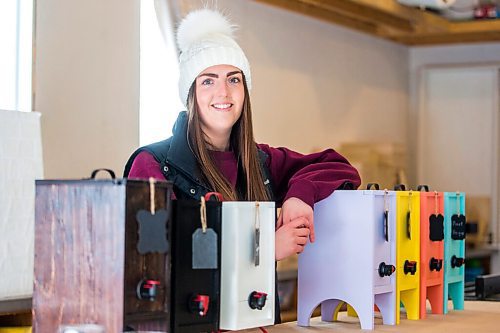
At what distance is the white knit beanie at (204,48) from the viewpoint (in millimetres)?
2299

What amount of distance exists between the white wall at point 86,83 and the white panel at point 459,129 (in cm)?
316

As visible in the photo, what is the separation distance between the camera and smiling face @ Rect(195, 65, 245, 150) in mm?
2260

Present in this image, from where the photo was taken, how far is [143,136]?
420 centimetres

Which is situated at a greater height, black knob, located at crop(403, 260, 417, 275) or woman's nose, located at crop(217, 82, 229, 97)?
woman's nose, located at crop(217, 82, 229, 97)

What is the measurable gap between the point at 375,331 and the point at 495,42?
462 cm

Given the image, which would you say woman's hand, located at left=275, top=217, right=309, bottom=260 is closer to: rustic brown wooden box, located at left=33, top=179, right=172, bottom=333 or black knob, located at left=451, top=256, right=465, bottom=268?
rustic brown wooden box, located at left=33, top=179, right=172, bottom=333

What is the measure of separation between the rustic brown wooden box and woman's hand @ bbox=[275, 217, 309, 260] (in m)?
0.51

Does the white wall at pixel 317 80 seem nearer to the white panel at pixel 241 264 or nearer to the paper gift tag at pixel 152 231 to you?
the white panel at pixel 241 264

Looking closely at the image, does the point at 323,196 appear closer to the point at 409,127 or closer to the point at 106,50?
the point at 106,50

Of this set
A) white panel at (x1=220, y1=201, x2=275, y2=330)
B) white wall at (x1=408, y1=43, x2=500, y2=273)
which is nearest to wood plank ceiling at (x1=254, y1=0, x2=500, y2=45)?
white wall at (x1=408, y1=43, x2=500, y2=273)

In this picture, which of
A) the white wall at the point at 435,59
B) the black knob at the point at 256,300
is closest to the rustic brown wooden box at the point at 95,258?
the black knob at the point at 256,300

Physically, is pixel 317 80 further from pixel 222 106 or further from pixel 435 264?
pixel 222 106

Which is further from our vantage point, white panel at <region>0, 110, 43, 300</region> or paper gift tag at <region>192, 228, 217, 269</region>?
white panel at <region>0, 110, 43, 300</region>

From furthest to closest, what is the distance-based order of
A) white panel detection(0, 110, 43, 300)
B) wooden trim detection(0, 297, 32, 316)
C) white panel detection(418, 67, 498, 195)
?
white panel detection(418, 67, 498, 195)
white panel detection(0, 110, 43, 300)
wooden trim detection(0, 297, 32, 316)
